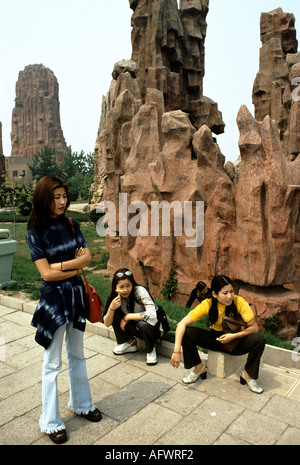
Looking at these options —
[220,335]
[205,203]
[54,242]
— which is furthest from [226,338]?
[205,203]

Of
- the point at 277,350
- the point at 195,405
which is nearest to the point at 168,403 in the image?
the point at 195,405

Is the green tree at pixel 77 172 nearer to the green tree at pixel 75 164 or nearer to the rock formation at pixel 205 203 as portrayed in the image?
the green tree at pixel 75 164

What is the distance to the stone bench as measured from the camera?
358 cm

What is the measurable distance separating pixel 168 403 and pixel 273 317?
3.29 m

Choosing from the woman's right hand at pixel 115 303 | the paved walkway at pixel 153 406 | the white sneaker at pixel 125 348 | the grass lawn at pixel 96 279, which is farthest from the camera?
the grass lawn at pixel 96 279

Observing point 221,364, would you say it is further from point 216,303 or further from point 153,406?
point 153,406

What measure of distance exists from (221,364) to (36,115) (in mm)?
53422

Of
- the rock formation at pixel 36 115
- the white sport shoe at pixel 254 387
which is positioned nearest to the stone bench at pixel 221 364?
the white sport shoe at pixel 254 387

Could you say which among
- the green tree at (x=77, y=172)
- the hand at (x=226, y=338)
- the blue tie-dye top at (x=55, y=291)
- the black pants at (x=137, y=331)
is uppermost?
the green tree at (x=77, y=172)

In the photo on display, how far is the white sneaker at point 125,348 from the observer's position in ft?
13.5

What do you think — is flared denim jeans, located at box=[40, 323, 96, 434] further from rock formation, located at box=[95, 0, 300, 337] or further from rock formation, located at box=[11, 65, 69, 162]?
rock formation, located at box=[11, 65, 69, 162]

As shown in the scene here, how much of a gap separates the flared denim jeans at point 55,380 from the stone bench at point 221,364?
47.6 inches

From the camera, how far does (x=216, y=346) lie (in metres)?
3.56

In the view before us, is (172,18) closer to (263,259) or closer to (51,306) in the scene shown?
(263,259)
